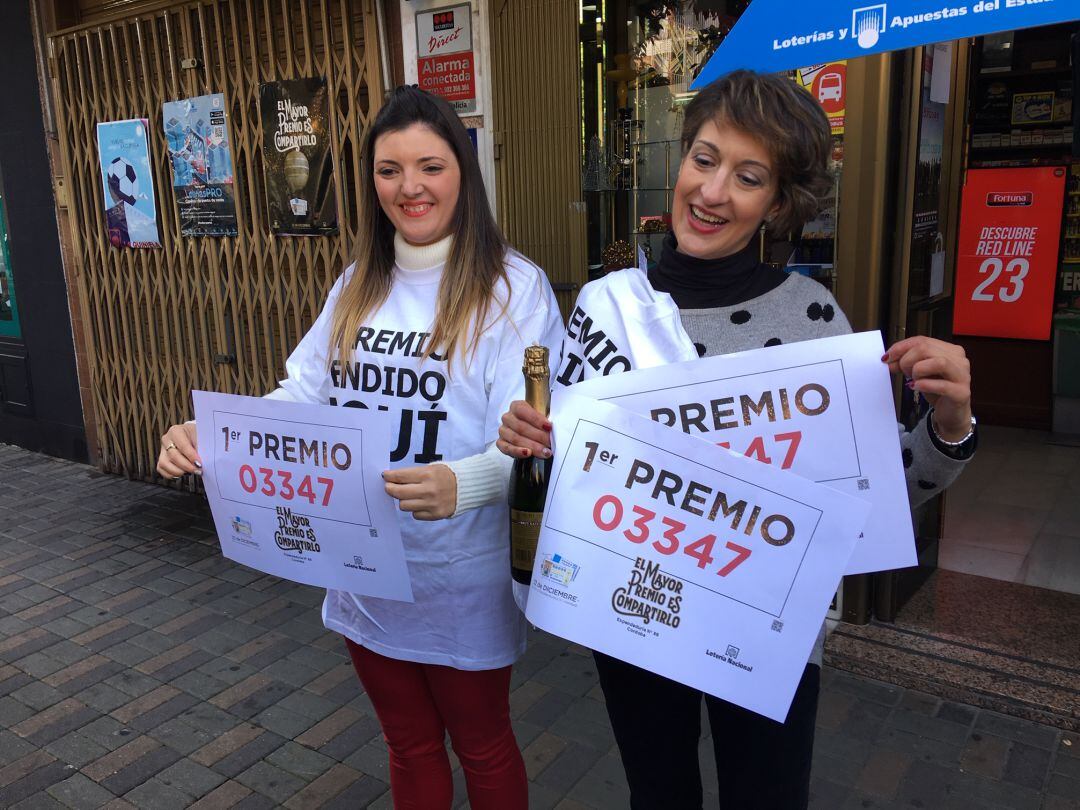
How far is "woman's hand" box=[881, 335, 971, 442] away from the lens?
1.35 meters

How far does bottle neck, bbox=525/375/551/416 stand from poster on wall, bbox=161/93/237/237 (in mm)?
4123

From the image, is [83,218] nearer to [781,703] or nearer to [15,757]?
[15,757]

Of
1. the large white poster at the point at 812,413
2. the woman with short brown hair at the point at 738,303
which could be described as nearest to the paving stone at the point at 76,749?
the woman with short brown hair at the point at 738,303

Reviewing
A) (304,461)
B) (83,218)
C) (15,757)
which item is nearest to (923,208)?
(304,461)

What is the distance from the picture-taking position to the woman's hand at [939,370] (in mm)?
1350

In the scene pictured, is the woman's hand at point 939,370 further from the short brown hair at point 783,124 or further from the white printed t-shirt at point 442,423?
the white printed t-shirt at point 442,423

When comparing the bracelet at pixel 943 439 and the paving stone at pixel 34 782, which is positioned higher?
the bracelet at pixel 943 439

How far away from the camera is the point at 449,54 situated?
418cm

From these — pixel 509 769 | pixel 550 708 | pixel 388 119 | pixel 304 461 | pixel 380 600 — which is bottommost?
pixel 550 708

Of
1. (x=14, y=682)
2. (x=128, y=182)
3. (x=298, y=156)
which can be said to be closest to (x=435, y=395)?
(x=14, y=682)

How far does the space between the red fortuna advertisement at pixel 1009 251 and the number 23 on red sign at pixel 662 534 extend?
18.2 feet

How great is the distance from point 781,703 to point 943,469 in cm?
50

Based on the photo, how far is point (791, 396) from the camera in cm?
143

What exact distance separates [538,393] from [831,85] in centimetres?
221
